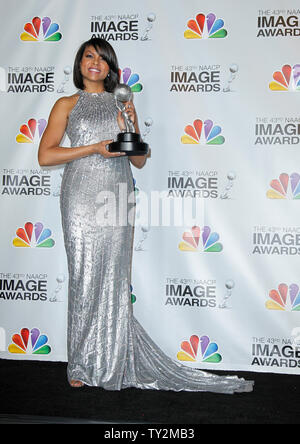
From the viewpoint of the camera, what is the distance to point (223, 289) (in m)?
3.59

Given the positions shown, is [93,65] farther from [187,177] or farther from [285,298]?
[285,298]

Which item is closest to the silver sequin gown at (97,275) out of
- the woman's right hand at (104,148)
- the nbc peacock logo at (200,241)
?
the woman's right hand at (104,148)

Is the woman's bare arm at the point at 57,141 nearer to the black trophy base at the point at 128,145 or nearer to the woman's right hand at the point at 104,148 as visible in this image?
the woman's right hand at the point at 104,148

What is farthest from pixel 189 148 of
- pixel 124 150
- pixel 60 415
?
pixel 60 415

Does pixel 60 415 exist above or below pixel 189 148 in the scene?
below

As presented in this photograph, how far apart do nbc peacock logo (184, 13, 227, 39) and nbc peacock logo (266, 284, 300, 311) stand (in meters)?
1.71

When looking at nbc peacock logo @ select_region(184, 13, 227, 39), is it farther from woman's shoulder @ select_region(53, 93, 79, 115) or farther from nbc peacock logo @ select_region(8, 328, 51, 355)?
nbc peacock logo @ select_region(8, 328, 51, 355)

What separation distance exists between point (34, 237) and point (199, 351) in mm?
1384

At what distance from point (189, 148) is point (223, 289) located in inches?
38.2

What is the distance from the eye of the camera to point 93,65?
306 cm

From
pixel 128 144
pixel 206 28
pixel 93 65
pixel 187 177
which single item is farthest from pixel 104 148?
pixel 206 28
